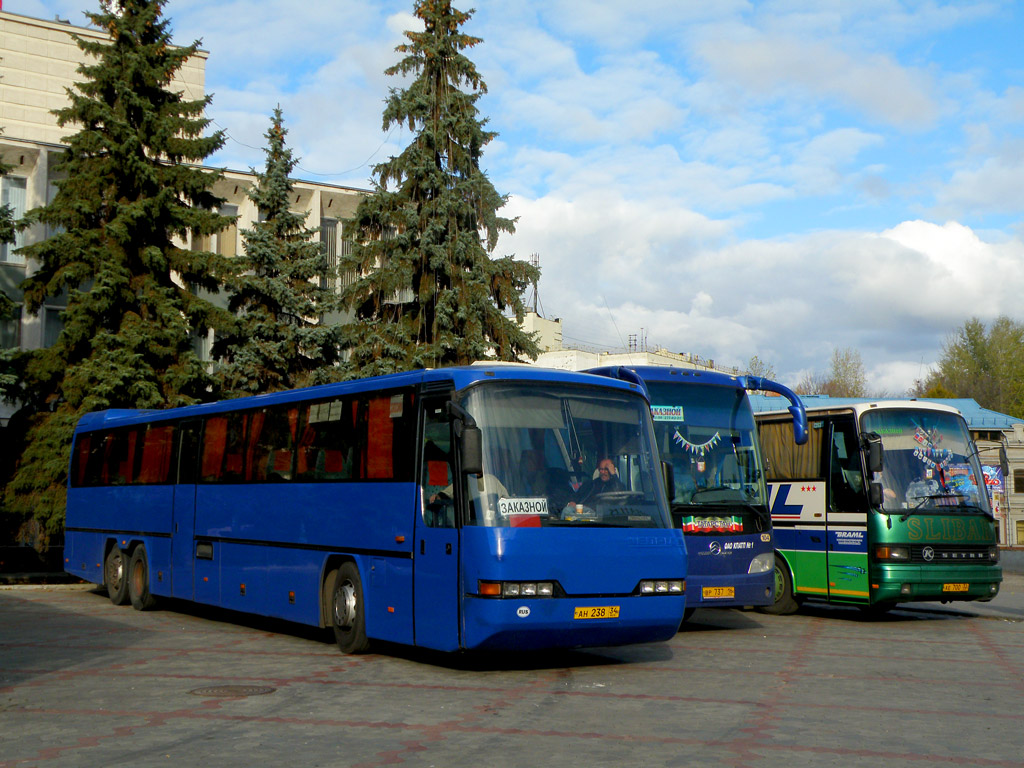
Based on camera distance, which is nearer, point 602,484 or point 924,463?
point 602,484

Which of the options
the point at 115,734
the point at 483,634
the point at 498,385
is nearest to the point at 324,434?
the point at 498,385

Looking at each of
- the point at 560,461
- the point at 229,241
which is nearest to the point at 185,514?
the point at 560,461

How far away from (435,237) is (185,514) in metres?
13.4

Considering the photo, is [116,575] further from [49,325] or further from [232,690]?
[49,325]

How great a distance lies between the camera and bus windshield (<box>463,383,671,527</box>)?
10.6m

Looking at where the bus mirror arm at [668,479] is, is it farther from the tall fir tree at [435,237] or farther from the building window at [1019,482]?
the building window at [1019,482]

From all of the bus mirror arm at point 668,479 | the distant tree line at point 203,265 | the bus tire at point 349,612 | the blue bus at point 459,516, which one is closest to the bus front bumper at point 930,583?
the bus mirror arm at point 668,479

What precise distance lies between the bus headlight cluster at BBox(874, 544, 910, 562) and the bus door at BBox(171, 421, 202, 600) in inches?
377

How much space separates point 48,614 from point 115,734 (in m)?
10.6

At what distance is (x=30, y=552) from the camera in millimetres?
26156

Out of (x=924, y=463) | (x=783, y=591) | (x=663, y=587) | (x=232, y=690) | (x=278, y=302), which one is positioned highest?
(x=278, y=302)

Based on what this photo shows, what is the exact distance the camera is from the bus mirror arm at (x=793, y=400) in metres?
15.1

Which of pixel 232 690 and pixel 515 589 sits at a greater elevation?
pixel 515 589

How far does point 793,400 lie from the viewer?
15391 millimetres
